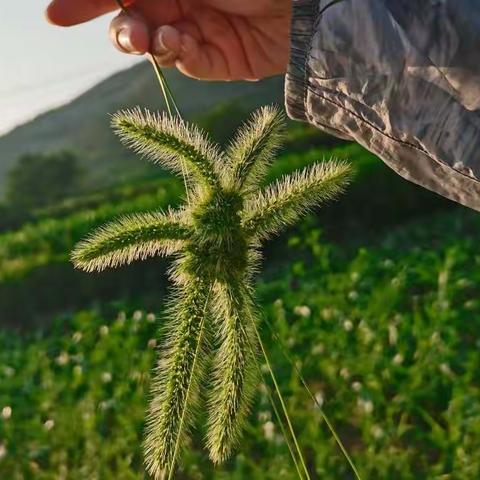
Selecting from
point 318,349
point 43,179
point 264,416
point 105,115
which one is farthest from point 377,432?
A: point 43,179

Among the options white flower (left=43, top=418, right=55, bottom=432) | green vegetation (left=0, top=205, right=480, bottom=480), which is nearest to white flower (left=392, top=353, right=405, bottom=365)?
green vegetation (left=0, top=205, right=480, bottom=480)

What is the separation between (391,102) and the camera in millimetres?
904

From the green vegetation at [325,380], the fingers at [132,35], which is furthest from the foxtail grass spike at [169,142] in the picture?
the green vegetation at [325,380]

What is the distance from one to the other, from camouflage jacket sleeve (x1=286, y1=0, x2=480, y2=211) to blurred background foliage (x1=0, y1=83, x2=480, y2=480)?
1524mm

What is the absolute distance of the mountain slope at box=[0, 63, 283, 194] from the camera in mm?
7883

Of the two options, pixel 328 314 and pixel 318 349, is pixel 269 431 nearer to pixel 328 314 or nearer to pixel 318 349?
pixel 318 349

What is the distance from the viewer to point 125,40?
96 cm

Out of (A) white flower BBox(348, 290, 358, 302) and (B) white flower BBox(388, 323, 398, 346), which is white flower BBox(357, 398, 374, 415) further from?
(A) white flower BBox(348, 290, 358, 302)

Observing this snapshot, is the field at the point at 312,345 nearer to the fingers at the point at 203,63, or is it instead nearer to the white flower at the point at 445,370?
the white flower at the point at 445,370

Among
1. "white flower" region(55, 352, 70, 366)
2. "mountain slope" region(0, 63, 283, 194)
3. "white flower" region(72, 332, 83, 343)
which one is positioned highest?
"white flower" region(55, 352, 70, 366)

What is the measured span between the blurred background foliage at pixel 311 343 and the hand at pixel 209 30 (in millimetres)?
1255

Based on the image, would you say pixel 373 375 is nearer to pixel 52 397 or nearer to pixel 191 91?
pixel 52 397

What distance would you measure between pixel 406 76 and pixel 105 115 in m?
A: 6.25

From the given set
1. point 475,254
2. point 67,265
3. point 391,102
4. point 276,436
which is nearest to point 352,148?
point 475,254
